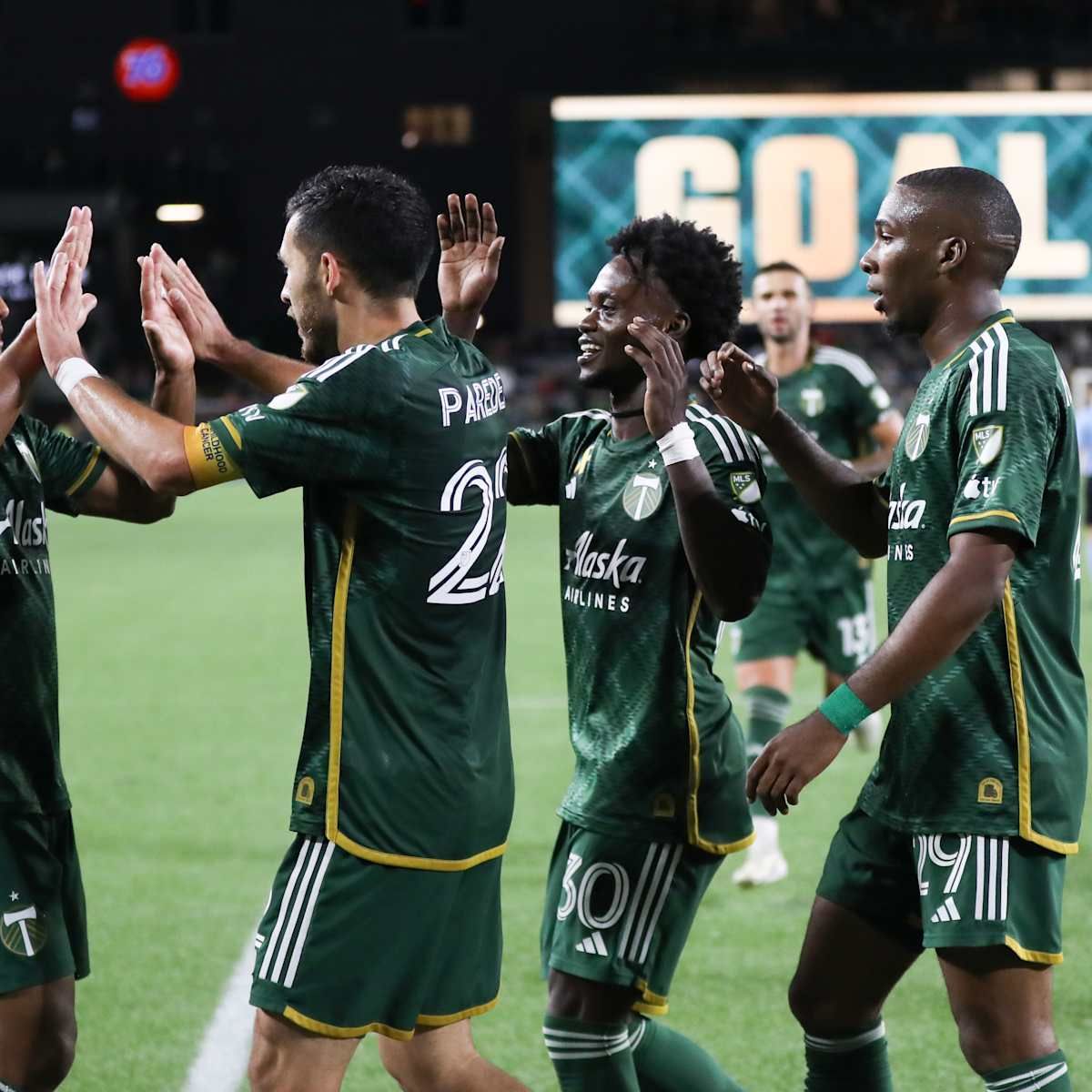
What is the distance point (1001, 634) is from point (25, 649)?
192cm

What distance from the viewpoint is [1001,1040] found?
3098 mm

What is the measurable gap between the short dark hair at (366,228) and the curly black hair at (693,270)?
0.67 meters

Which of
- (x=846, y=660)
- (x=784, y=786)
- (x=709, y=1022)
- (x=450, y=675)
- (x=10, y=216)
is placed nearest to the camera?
(x=784, y=786)

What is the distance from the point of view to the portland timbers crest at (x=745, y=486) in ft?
11.7

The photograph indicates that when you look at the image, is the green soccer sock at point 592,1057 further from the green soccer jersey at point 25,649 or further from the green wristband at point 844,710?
the green soccer jersey at point 25,649

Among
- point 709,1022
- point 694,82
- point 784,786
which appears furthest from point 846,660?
point 694,82

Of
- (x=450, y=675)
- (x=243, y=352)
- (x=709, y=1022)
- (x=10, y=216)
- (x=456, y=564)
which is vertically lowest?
(x=709, y=1022)

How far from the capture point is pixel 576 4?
40.1 meters

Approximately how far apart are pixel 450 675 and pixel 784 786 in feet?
2.10

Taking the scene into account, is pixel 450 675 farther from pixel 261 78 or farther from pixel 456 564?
pixel 261 78

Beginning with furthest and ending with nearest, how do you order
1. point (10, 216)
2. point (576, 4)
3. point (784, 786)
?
point (576, 4), point (10, 216), point (784, 786)

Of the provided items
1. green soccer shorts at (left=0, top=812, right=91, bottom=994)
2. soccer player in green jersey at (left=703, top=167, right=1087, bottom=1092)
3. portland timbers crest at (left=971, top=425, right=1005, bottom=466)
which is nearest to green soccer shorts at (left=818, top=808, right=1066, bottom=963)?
soccer player in green jersey at (left=703, top=167, right=1087, bottom=1092)

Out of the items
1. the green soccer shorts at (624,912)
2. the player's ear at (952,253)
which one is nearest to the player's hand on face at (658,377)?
the player's ear at (952,253)

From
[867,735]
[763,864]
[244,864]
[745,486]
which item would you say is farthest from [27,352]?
[867,735]
